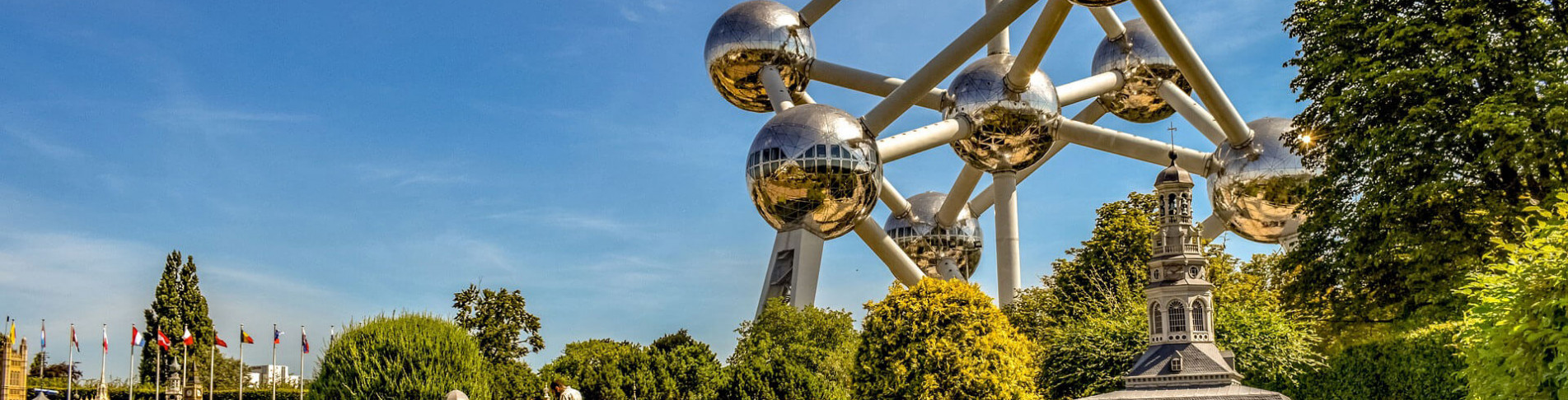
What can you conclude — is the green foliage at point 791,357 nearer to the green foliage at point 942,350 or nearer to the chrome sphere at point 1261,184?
the green foliage at point 942,350

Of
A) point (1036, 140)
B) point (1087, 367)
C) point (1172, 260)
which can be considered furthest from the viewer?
point (1036, 140)

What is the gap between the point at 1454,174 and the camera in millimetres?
21109

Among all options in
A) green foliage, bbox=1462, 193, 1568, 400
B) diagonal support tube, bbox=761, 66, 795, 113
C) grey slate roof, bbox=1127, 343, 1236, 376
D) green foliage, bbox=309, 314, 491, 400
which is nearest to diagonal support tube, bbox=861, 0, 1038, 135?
diagonal support tube, bbox=761, 66, 795, 113

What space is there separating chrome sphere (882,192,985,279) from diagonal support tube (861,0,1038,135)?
10231 mm

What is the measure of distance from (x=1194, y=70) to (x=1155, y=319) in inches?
322

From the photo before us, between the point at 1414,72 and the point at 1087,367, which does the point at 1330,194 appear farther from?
the point at 1087,367

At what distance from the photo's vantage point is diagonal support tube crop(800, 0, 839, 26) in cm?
3606

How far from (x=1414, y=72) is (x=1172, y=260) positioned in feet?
18.9

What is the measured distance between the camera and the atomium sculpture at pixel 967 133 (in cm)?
2753

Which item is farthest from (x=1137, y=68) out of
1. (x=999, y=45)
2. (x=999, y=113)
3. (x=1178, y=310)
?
(x=1178, y=310)

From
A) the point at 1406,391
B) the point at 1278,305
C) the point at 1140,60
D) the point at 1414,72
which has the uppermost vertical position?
the point at 1140,60

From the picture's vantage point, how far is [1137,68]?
38.0 meters

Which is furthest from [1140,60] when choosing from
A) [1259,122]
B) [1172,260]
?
[1172,260]

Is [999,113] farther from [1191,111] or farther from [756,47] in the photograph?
[1191,111]
